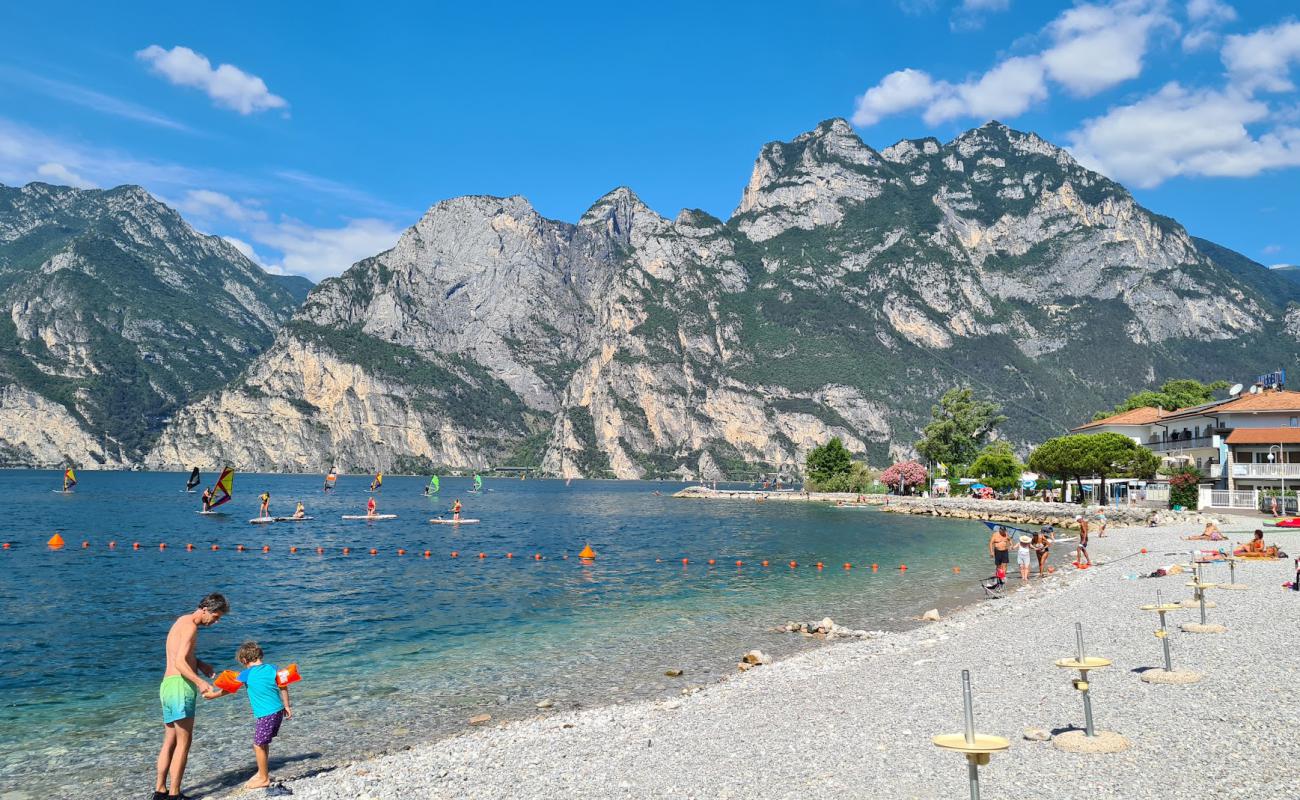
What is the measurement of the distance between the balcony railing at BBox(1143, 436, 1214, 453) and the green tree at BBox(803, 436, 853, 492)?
6222cm

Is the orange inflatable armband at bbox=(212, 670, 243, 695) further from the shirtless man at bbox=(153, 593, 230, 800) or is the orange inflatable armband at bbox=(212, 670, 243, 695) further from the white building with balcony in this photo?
the white building with balcony

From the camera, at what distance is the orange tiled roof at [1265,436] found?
2205 inches

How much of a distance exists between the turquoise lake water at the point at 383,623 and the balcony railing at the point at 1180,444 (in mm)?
23494

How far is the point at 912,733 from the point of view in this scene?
1133 centimetres

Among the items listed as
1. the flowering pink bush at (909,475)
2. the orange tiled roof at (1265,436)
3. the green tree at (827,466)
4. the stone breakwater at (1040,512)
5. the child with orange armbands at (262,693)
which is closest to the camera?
the child with orange armbands at (262,693)

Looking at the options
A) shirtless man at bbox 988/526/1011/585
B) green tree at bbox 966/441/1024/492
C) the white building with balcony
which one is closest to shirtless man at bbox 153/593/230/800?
shirtless man at bbox 988/526/1011/585

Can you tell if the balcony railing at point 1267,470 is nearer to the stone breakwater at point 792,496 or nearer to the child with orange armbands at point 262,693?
the stone breakwater at point 792,496


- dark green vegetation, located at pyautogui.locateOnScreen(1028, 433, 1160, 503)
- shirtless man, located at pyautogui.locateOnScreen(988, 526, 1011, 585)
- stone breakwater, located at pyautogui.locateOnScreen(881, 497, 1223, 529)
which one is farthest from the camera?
dark green vegetation, located at pyautogui.locateOnScreen(1028, 433, 1160, 503)

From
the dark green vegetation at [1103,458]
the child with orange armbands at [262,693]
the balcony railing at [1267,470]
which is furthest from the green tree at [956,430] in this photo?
the child with orange armbands at [262,693]

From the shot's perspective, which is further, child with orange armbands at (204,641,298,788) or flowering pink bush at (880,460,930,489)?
flowering pink bush at (880,460,930,489)

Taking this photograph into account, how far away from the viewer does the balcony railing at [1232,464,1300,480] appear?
181 feet

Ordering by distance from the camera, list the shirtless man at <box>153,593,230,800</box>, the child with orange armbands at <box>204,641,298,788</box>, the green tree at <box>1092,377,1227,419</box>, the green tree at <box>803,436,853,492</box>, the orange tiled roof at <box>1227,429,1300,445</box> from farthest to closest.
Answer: the green tree at <box>803,436,853,492</box> < the green tree at <box>1092,377,1227,419</box> < the orange tiled roof at <box>1227,429,1300,445</box> < the child with orange armbands at <box>204,641,298,788</box> < the shirtless man at <box>153,593,230,800</box>

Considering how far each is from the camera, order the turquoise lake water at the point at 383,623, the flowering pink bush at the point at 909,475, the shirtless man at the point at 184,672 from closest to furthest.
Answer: the shirtless man at the point at 184,672
the turquoise lake water at the point at 383,623
the flowering pink bush at the point at 909,475

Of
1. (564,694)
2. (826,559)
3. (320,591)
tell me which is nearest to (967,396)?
(826,559)
